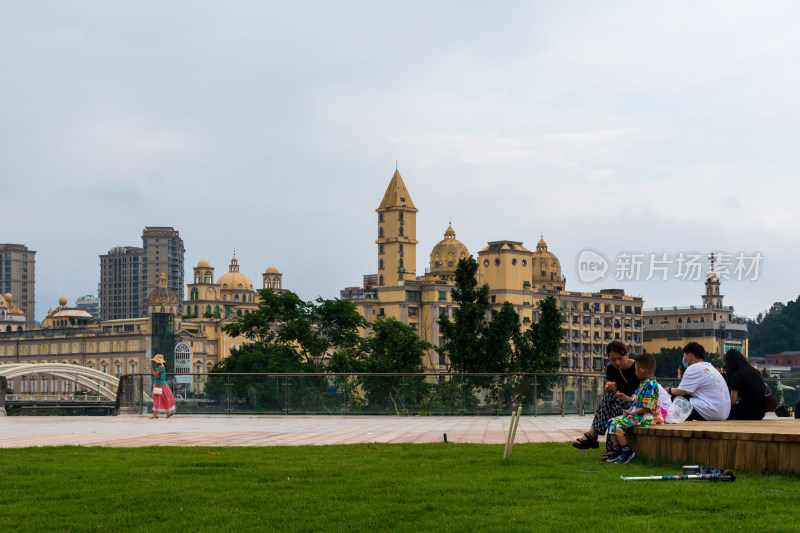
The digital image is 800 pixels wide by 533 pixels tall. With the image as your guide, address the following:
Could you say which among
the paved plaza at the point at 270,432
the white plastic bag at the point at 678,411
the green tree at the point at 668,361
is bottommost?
the green tree at the point at 668,361

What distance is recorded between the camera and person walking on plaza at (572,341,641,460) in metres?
12.5

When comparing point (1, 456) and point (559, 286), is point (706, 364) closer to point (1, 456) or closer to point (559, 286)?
point (1, 456)

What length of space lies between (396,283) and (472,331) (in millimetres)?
89836

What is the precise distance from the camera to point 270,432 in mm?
19484

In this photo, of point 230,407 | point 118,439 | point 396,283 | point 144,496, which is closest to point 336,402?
point 230,407

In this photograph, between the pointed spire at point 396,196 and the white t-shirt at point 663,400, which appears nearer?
the white t-shirt at point 663,400

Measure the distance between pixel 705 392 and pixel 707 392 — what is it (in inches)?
1.0

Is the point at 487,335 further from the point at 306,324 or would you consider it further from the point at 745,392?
the point at 745,392

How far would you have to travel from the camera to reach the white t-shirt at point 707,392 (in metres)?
12.9

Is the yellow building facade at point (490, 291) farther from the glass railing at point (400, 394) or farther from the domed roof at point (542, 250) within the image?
the glass railing at point (400, 394)

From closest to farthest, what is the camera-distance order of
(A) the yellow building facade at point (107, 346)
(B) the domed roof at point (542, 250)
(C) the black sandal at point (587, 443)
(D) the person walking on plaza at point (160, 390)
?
(C) the black sandal at point (587, 443) < (D) the person walking on plaza at point (160, 390) < (A) the yellow building facade at point (107, 346) < (B) the domed roof at point (542, 250)

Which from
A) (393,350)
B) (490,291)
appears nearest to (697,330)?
(490,291)

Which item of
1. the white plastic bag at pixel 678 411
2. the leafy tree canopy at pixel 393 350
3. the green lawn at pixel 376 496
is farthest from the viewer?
the leafy tree canopy at pixel 393 350

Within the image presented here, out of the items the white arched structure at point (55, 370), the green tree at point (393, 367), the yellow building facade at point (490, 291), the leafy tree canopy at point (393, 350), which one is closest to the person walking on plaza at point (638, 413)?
the green tree at point (393, 367)
